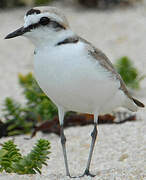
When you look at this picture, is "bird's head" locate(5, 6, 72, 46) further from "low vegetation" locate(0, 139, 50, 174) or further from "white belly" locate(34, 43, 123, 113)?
"low vegetation" locate(0, 139, 50, 174)

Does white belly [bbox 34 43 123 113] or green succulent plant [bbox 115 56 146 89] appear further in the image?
green succulent plant [bbox 115 56 146 89]

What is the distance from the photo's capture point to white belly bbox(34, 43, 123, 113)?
3029 millimetres

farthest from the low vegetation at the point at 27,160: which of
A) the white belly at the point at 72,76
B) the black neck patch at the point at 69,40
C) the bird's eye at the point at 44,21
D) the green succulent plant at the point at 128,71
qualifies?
the green succulent plant at the point at 128,71

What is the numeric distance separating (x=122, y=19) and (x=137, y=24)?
0.34 meters

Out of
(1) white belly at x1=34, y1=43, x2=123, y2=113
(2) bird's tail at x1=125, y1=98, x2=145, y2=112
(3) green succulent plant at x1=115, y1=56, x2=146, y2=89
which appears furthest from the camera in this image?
(3) green succulent plant at x1=115, y1=56, x2=146, y2=89

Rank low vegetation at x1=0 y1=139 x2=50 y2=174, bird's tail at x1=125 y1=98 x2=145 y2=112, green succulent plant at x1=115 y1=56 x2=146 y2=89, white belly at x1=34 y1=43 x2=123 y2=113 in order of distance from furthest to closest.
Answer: green succulent plant at x1=115 y1=56 x2=146 y2=89, bird's tail at x1=125 y1=98 x2=145 y2=112, low vegetation at x1=0 y1=139 x2=50 y2=174, white belly at x1=34 y1=43 x2=123 y2=113

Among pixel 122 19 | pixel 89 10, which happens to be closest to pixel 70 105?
pixel 122 19

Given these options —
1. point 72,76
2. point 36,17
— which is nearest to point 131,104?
point 72,76

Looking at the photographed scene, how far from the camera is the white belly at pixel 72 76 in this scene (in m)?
3.03

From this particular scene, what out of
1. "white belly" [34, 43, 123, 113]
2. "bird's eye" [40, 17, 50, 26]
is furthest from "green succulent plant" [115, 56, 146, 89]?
"bird's eye" [40, 17, 50, 26]

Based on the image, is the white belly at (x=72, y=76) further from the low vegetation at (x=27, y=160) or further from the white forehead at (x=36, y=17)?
the low vegetation at (x=27, y=160)

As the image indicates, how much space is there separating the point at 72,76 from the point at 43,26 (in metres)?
0.40

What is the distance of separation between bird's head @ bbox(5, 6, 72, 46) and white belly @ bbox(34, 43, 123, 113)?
9 cm

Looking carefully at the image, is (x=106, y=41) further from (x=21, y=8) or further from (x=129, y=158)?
(x=129, y=158)
